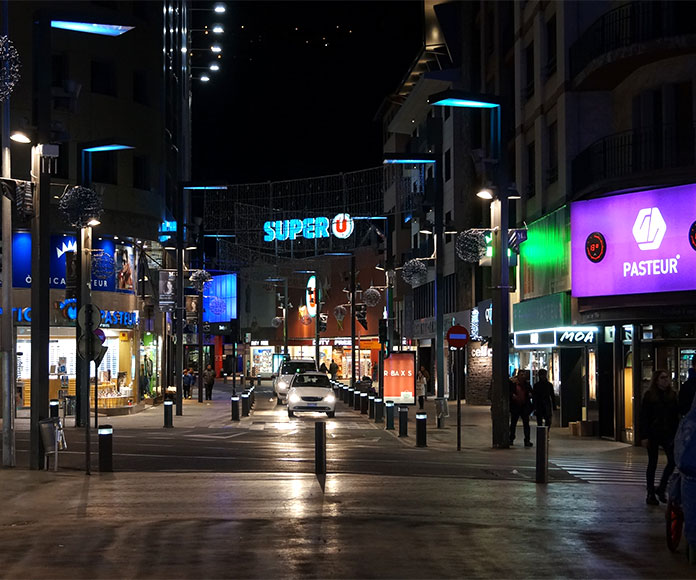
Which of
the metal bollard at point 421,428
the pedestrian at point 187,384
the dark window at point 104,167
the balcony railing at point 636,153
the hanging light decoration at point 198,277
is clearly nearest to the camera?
the balcony railing at point 636,153

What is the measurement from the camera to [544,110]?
33.6m

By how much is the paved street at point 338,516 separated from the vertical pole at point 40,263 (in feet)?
3.65

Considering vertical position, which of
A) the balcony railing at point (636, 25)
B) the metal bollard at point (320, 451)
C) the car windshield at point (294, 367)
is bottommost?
the metal bollard at point (320, 451)

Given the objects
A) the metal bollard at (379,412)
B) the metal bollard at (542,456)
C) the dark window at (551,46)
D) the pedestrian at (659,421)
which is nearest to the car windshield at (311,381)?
the metal bollard at (379,412)

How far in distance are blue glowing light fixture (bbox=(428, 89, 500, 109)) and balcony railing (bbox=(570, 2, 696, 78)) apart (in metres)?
4.20

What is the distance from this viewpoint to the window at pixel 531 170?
35938mm

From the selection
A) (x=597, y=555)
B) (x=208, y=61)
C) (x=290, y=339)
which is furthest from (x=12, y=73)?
(x=290, y=339)

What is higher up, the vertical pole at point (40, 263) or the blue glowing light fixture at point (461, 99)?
the blue glowing light fixture at point (461, 99)

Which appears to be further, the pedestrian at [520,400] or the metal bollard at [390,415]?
the metal bollard at [390,415]

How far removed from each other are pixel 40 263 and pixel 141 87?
2624 cm

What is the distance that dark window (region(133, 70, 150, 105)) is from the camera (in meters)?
45.9

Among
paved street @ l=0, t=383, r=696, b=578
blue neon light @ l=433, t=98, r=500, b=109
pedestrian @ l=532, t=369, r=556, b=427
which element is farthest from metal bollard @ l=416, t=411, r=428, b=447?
blue neon light @ l=433, t=98, r=500, b=109

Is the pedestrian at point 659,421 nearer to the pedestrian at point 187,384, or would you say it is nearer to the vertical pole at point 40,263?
the vertical pole at point 40,263

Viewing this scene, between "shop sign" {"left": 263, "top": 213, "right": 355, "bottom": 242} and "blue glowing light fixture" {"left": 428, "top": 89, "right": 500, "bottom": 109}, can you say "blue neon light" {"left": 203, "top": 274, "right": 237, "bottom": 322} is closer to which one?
"shop sign" {"left": 263, "top": 213, "right": 355, "bottom": 242}
